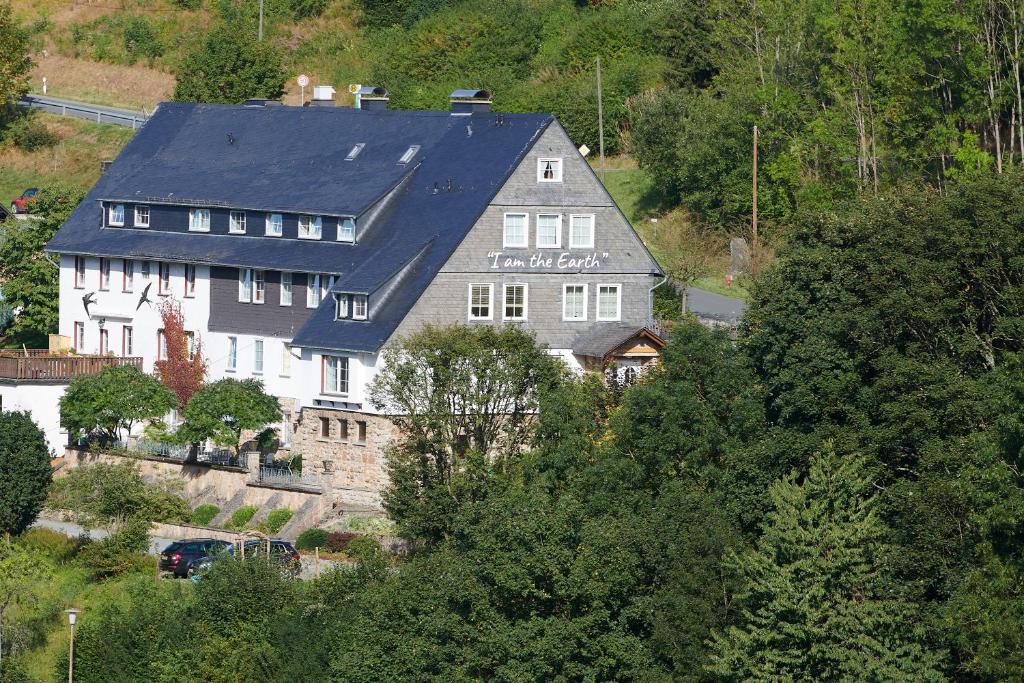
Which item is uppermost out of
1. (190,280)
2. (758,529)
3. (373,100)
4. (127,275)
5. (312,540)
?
(373,100)

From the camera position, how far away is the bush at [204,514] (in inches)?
2744

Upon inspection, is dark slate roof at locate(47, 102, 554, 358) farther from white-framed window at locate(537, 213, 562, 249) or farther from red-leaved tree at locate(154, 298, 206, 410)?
red-leaved tree at locate(154, 298, 206, 410)

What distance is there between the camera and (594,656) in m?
49.9

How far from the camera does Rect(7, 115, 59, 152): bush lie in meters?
116

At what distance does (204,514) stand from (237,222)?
42.2 ft

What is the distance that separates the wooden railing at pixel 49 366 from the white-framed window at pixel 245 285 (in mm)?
4704

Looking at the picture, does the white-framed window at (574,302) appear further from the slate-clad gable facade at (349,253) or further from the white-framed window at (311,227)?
the white-framed window at (311,227)

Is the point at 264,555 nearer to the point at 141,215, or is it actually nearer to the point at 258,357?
the point at 258,357

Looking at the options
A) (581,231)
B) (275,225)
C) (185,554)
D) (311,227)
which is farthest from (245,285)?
(185,554)

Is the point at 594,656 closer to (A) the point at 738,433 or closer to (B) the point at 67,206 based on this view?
(A) the point at 738,433

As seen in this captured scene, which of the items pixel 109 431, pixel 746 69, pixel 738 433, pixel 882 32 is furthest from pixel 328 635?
pixel 746 69

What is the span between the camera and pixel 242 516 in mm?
68938

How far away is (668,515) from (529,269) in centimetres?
2081

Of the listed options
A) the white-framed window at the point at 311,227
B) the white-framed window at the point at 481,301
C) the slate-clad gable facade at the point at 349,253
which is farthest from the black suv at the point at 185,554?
the white-framed window at the point at 311,227
